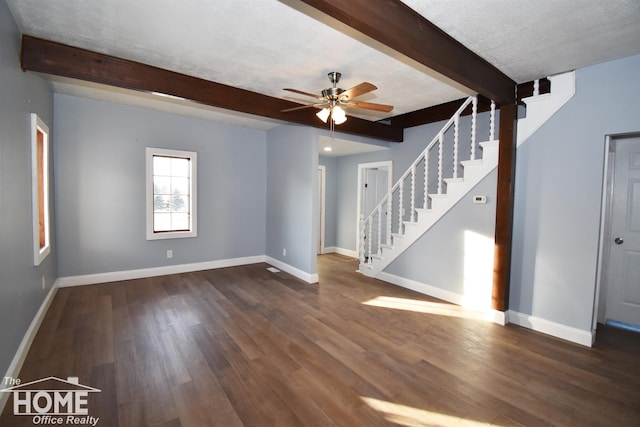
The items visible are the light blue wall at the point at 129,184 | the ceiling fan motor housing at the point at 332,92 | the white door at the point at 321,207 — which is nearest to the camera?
the ceiling fan motor housing at the point at 332,92

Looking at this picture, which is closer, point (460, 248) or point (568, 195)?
point (568, 195)

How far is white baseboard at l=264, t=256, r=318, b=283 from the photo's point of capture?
4771 mm

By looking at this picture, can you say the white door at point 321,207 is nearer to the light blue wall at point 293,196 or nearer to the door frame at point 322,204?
the door frame at point 322,204

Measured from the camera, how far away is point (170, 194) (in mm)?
5027

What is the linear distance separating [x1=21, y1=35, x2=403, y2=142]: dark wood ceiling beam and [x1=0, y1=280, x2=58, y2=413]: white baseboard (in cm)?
239

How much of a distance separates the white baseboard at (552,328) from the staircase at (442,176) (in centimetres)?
150

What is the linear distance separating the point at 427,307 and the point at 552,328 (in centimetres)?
129

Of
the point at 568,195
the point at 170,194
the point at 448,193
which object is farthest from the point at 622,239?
the point at 170,194

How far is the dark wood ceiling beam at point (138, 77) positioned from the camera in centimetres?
265

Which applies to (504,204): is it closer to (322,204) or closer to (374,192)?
(374,192)

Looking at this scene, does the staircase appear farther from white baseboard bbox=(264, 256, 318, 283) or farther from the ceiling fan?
the ceiling fan

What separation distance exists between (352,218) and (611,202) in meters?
4.40

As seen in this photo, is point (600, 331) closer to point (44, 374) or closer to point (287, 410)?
point (287, 410)
